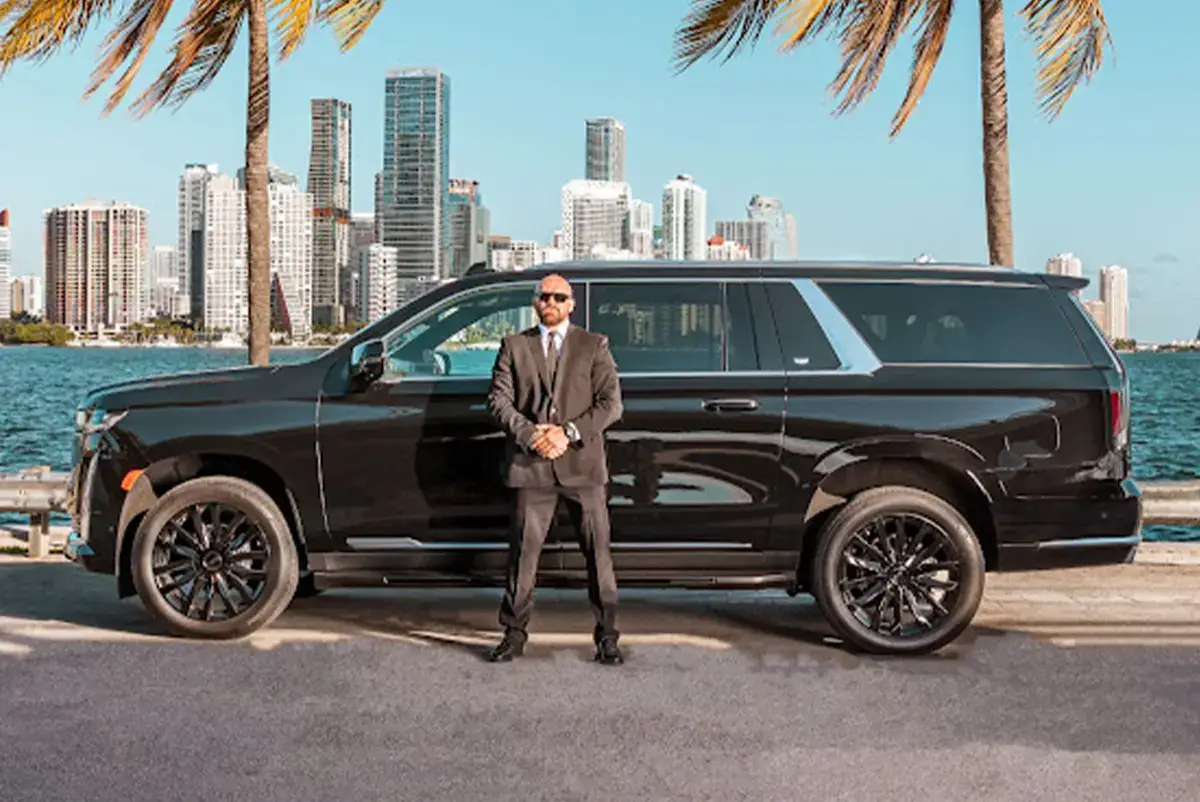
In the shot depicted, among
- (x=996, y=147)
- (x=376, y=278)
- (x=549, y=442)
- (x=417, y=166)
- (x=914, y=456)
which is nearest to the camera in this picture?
(x=549, y=442)

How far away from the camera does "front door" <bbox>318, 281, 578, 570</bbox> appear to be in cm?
665

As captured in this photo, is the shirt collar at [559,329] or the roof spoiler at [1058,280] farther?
the roof spoiler at [1058,280]

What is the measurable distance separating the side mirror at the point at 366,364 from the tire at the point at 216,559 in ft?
2.48

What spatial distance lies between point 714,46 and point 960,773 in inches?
326

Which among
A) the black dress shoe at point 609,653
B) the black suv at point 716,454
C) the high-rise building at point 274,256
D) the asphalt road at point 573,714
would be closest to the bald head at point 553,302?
the black suv at point 716,454

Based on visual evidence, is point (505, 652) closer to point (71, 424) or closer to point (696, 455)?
point (696, 455)

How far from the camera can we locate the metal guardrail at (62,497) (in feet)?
28.7

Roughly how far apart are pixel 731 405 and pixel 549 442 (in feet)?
3.30

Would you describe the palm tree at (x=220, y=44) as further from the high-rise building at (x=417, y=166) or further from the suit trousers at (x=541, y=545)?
the high-rise building at (x=417, y=166)

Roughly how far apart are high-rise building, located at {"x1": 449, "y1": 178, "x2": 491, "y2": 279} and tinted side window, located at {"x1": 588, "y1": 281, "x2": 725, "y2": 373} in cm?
13642

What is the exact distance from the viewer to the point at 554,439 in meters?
6.14

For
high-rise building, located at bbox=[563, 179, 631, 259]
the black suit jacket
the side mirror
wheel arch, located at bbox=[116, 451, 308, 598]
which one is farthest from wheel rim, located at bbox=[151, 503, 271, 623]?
high-rise building, located at bbox=[563, 179, 631, 259]

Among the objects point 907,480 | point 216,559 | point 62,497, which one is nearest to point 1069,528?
point 907,480

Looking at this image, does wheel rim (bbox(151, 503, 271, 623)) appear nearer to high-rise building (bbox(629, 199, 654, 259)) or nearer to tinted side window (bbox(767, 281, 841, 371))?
tinted side window (bbox(767, 281, 841, 371))
